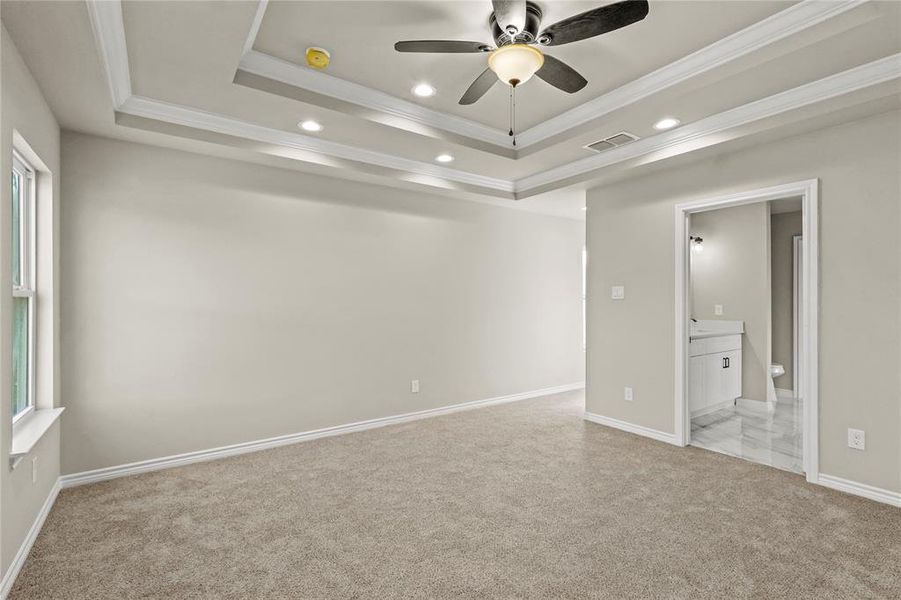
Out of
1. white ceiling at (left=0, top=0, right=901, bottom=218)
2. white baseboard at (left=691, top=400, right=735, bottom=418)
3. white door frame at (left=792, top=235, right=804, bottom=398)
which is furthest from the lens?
white door frame at (left=792, top=235, right=804, bottom=398)

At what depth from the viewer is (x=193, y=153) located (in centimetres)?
Answer: 356

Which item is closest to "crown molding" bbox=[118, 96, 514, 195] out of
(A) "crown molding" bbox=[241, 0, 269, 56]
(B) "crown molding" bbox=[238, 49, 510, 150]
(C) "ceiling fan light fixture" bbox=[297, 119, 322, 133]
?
(C) "ceiling fan light fixture" bbox=[297, 119, 322, 133]

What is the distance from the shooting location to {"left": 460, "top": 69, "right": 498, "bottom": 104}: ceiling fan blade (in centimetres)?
246

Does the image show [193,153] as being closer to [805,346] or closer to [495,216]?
[495,216]

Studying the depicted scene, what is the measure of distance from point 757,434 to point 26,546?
17.1 feet

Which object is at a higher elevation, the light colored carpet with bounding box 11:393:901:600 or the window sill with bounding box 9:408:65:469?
Answer: the window sill with bounding box 9:408:65:469

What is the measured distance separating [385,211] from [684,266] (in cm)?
276

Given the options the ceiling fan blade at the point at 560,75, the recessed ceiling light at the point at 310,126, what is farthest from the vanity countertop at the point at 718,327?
the recessed ceiling light at the point at 310,126

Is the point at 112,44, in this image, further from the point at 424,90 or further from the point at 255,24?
the point at 424,90

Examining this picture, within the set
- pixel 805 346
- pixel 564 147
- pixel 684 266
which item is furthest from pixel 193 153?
pixel 805 346

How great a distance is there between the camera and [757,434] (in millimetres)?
4246

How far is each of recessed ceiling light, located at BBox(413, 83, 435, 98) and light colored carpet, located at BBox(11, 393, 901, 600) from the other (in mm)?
2651

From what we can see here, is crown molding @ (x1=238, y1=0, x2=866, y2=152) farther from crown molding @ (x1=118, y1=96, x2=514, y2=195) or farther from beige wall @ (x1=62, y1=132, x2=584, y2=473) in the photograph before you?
beige wall @ (x1=62, y1=132, x2=584, y2=473)

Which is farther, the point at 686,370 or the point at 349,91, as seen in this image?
the point at 686,370
